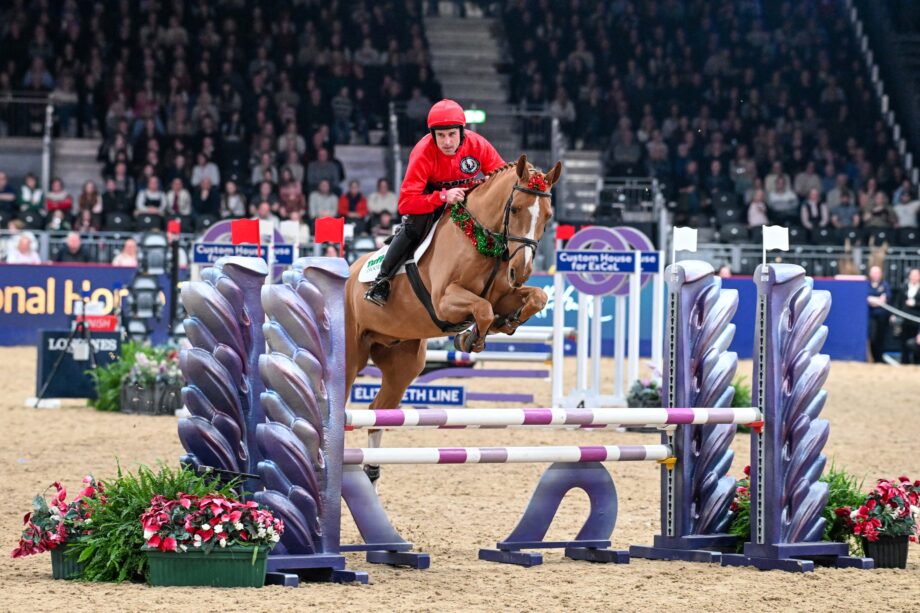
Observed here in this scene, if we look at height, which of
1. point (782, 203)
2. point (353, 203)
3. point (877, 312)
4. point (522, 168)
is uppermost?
point (782, 203)

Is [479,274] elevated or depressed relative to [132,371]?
elevated

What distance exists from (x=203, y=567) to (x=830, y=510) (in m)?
3.07

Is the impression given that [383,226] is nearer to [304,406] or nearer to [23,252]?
[23,252]

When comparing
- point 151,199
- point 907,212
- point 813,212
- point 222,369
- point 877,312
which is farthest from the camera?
point 907,212

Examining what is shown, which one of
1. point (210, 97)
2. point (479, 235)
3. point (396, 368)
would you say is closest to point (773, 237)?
point (479, 235)

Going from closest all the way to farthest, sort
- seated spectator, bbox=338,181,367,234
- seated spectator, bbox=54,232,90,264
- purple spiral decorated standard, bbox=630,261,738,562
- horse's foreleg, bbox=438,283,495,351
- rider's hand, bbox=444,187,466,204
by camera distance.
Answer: purple spiral decorated standard, bbox=630,261,738,562 → horse's foreleg, bbox=438,283,495,351 → rider's hand, bbox=444,187,466,204 → seated spectator, bbox=54,232,90,264 → seated spectator, bbox=338,181,367,234

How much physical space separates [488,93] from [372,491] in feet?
73.8

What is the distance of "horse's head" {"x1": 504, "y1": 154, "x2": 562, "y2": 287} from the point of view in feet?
22.9

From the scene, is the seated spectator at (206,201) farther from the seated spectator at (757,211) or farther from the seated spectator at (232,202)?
the seated spectator at (757,211)

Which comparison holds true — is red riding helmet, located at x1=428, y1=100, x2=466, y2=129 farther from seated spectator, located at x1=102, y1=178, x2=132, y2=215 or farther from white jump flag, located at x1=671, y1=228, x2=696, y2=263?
seated spectator, located at x1=102, y1=178, x2=132, y2=215

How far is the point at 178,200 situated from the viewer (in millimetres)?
22078

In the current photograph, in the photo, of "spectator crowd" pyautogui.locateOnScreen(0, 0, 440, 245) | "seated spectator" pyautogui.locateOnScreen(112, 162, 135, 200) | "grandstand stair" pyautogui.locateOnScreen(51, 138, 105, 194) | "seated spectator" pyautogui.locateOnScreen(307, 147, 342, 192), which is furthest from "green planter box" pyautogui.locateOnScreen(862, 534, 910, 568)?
"grandstand stair" pyautogui.locateOnScreen(51, 138, 105, 194)

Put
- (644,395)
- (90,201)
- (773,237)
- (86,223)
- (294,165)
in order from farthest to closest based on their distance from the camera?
(294,165) → (90,201) → (86,223) → (644,395) → (773,237)

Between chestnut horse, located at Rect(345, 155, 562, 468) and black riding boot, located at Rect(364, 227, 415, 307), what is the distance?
0.06 m
